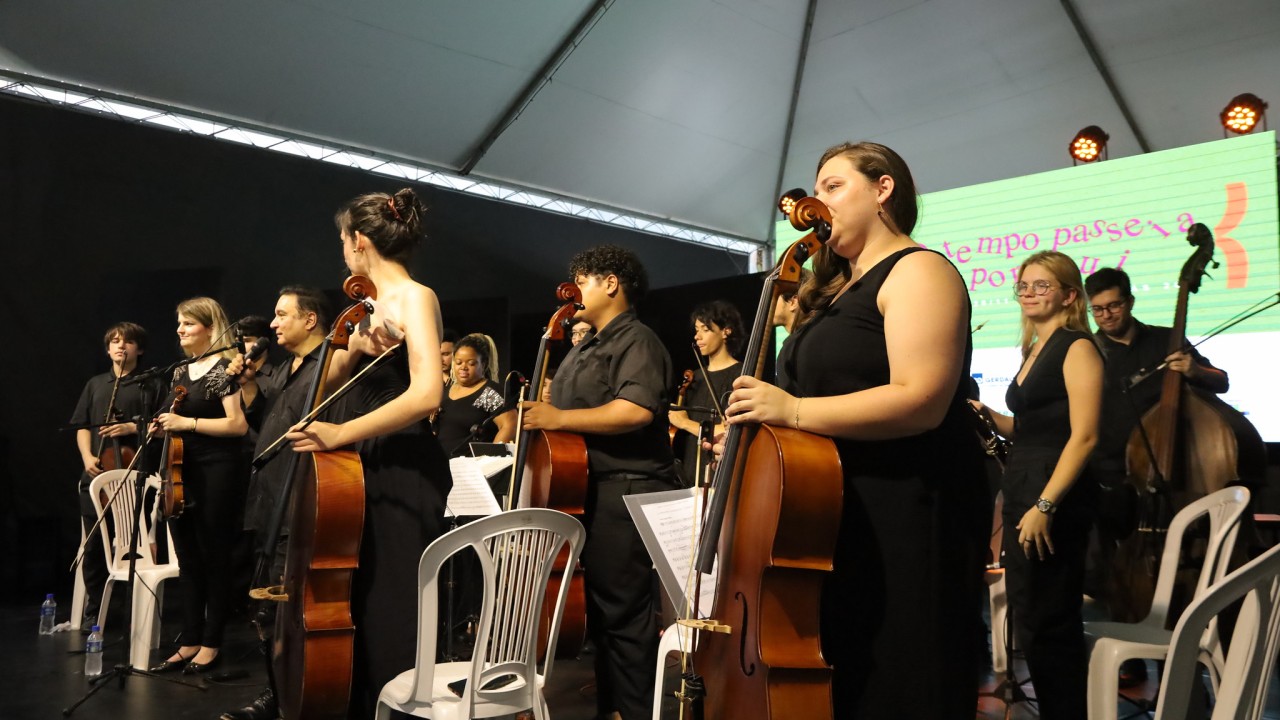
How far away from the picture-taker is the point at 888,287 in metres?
1.52

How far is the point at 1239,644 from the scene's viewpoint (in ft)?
3.97

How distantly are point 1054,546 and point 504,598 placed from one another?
1.60 meters

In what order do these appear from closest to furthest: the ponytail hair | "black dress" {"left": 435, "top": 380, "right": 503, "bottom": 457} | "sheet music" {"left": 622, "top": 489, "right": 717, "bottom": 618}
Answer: "sheet music" {"left": 622, "top": 489, "right": 717, "bottom": 618}
the ponytail hair
"black dress" {"left": 435, "top": 380, "right": 503, "bottom": 457}

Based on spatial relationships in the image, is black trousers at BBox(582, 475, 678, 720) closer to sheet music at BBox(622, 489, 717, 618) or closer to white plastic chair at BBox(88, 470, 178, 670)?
sheet music at BBox(622, 489, 717, 618)

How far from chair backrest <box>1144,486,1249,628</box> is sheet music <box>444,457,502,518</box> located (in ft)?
7.43

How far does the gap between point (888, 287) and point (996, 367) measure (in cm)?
395

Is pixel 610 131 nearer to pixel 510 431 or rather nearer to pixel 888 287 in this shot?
pixel 510 431

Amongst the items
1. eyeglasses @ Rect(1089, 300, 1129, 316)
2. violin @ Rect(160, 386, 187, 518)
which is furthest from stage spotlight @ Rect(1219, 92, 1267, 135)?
violin @ Rect(160, 386, 187, 518)

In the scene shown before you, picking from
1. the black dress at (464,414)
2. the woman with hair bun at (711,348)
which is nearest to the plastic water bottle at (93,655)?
the black dress at (464,414)

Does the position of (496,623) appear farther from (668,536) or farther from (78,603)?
(78,603)

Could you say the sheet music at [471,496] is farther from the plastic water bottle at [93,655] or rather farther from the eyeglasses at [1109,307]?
the eyeglasses at [1109,307]

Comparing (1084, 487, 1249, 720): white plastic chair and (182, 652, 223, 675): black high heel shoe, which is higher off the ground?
(1084, 487, 1249, 720): white plastic chair

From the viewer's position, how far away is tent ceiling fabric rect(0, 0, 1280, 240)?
536 centimetres

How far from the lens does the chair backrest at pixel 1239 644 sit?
1.15m
